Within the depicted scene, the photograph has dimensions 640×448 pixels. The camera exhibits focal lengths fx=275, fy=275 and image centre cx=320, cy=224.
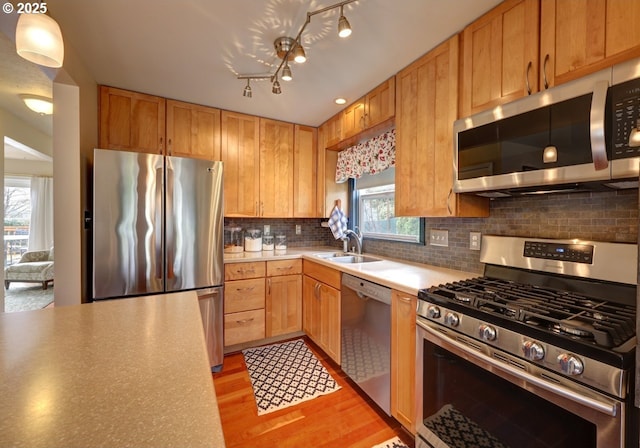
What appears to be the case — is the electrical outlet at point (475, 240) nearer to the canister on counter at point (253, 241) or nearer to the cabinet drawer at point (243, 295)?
the cabinet drawer at point (243, 295)

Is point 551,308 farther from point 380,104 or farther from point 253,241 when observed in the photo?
point 253,241

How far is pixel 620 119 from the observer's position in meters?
0.98

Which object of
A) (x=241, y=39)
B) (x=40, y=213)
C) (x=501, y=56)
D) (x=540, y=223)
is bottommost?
(x=540, y=223)

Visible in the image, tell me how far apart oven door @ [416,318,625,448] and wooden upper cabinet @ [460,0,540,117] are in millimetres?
1210

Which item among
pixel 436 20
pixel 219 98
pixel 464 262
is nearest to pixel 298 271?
pixel 464 262

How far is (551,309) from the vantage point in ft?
3.49

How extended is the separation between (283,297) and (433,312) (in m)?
1.70

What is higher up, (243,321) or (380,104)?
(380,104)

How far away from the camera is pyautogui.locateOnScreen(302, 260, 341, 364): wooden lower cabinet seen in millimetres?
2227

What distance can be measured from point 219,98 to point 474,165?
219 centimetres

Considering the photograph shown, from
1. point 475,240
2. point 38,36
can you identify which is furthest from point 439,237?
point 38,36

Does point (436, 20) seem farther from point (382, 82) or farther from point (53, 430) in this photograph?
point (53, 430)

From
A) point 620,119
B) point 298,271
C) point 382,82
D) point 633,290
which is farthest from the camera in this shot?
point 298,271

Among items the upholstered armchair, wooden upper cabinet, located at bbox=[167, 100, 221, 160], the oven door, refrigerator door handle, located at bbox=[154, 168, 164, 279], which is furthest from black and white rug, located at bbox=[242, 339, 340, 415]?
the upholstered armchair
